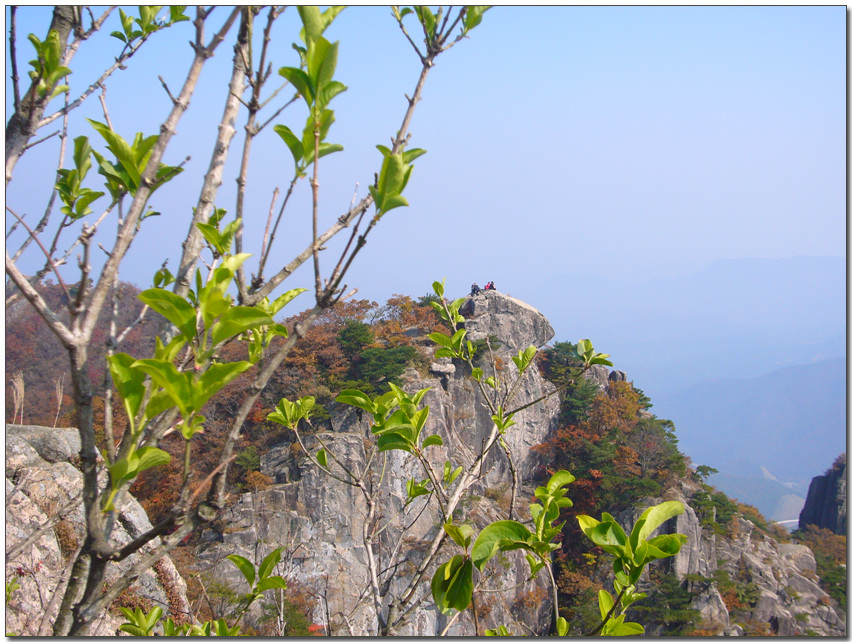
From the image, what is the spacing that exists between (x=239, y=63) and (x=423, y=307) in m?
12.2

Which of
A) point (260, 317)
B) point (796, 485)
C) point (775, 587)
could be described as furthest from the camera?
point (796, 485)

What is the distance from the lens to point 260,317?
656 mm

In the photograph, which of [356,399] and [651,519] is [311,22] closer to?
[356,399]

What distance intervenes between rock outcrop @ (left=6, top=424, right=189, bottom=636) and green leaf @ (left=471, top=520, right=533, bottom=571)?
127 inches

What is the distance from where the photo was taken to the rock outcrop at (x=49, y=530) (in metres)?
3.31

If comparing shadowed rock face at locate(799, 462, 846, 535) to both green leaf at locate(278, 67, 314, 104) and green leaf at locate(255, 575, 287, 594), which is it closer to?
green leaf at locate(255, 575, 287, 594)

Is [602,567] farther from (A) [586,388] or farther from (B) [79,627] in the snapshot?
(B) [79,627]

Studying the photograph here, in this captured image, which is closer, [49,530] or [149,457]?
[149,457]

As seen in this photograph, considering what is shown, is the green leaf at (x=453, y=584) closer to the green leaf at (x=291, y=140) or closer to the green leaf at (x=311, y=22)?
the green leaf at (x=291, y=140)

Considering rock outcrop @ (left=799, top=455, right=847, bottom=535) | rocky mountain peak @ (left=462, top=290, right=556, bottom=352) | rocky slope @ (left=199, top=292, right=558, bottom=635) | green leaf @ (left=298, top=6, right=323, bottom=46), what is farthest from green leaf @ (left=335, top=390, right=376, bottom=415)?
rock outcrop @ (left=799, top=455, right=847, bottom=535)

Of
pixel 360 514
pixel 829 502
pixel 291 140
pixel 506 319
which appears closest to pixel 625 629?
pixel 291 140

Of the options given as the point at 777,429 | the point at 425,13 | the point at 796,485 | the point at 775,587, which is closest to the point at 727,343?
the point at 777,429

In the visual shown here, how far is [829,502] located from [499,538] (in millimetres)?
20509

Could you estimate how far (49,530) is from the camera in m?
2.87
